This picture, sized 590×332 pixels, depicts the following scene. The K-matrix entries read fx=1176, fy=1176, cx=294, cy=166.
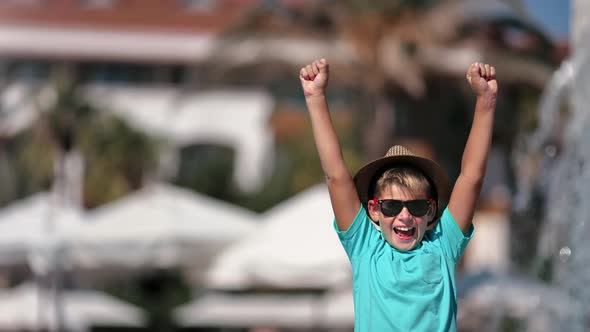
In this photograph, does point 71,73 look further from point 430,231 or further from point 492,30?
point 430,231

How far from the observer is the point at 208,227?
59.0 feet

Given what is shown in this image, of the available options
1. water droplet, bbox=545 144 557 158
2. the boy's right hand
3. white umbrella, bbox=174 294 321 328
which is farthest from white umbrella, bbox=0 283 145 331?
the boy's right hand

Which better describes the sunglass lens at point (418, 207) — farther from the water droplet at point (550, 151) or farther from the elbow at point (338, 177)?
the water droplet at point (550, 151)

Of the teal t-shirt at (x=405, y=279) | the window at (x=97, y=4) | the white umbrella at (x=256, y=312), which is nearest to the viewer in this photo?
the teal t-shirt at (x=405, y=279)

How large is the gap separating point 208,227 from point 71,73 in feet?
90.9

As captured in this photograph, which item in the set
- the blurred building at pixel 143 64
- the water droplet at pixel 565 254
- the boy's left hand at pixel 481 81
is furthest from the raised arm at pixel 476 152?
the blurred building at pixel 143 64

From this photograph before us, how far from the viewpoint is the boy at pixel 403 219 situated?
3.21 meters

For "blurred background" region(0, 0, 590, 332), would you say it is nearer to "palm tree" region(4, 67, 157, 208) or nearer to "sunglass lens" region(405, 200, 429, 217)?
"palm tree" region(4, 67, 157, 208)

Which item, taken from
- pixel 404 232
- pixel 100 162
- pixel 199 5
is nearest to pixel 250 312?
pixel 404 232

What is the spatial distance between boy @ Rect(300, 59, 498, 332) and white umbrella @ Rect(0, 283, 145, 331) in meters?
14.3

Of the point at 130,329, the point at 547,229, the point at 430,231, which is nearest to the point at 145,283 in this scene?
the point at 130,329

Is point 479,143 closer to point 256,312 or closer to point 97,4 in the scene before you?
point 256,312

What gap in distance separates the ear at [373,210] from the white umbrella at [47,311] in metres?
14.2

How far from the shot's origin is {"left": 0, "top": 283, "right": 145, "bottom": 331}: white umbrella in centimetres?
1727
